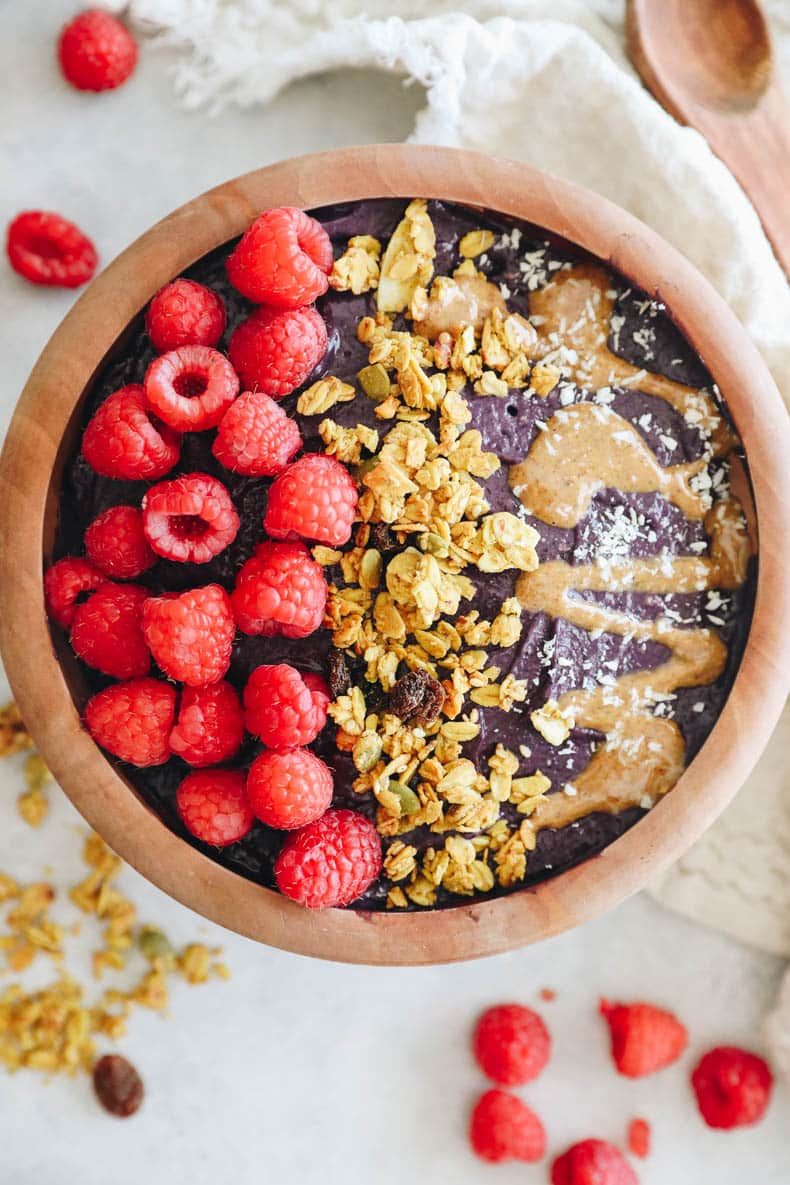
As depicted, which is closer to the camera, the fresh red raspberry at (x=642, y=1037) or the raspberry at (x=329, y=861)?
the raspberry at (x=329, y=861)

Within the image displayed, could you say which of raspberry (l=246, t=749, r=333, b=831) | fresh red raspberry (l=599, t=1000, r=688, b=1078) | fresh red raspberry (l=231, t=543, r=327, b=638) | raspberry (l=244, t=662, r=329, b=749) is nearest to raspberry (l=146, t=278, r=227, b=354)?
fresh red raspberry (l=231, t=543, r=327, b=638)

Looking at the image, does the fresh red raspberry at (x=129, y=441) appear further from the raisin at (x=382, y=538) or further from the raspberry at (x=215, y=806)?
the raspberry at (x=215, y=806)

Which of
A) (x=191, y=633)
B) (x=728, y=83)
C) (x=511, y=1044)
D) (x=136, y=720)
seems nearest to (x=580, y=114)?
(x=728, y=83)

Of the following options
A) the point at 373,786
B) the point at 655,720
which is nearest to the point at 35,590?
the point at 373,786

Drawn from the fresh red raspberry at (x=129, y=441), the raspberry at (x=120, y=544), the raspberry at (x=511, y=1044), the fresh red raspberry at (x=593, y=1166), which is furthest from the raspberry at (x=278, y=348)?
the fresh red raspberry at (x=593, y=1166)

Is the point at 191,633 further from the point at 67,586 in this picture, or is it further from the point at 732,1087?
the point at 732,1087

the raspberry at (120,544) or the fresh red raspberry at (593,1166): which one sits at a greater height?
the raspberry at (120,544)

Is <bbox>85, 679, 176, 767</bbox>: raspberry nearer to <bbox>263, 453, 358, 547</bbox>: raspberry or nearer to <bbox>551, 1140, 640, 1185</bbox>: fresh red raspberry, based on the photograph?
<bbox>263, 453, 358, 547</bbox>: raspberry
